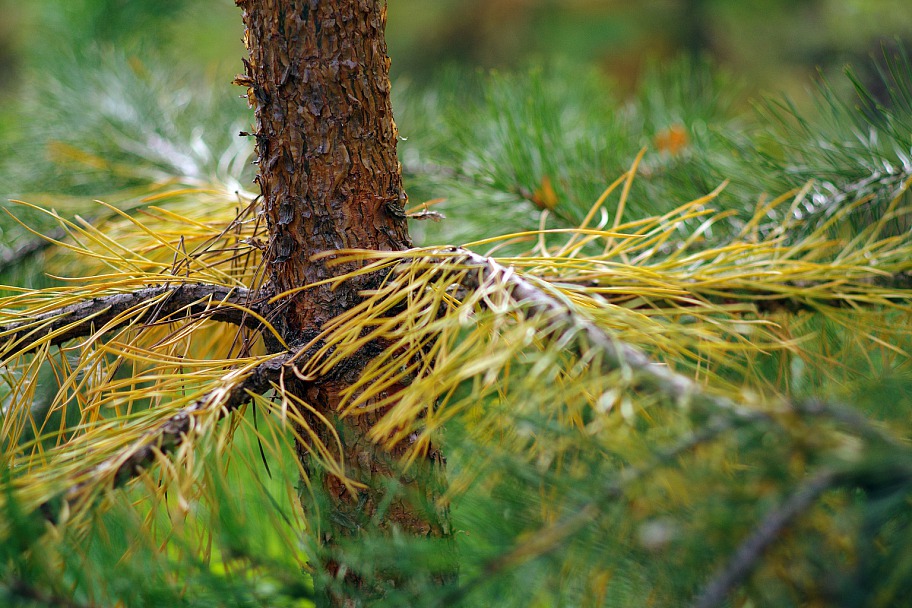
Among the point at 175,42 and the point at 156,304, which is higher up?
the point at 175,42

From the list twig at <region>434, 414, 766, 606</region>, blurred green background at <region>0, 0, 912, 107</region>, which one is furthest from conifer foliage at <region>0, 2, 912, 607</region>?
blurred green background at <region>0, 0, 912, 107</region>

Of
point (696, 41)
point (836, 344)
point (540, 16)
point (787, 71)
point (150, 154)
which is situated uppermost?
point (540, 16)

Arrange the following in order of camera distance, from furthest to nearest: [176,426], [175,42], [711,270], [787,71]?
1. [787,71]
2. [175,42]
3. [711,270]
4. [176,426]

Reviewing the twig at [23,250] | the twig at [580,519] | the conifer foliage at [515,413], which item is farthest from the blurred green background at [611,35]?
the twig at [580,519]

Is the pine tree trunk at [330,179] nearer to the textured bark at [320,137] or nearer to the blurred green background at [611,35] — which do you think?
the textured bark at [320,137]

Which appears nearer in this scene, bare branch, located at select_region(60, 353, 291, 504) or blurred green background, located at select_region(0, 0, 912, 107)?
bare branch, located at select_region(60, 353, 291, 504)

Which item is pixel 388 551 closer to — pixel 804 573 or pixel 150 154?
pixel 804 573

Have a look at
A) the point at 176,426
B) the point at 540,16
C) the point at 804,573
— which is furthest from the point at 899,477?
the point at 540,16

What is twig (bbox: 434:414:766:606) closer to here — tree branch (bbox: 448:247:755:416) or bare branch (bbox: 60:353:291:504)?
tree branch (bbox: 448:247:755:416)
